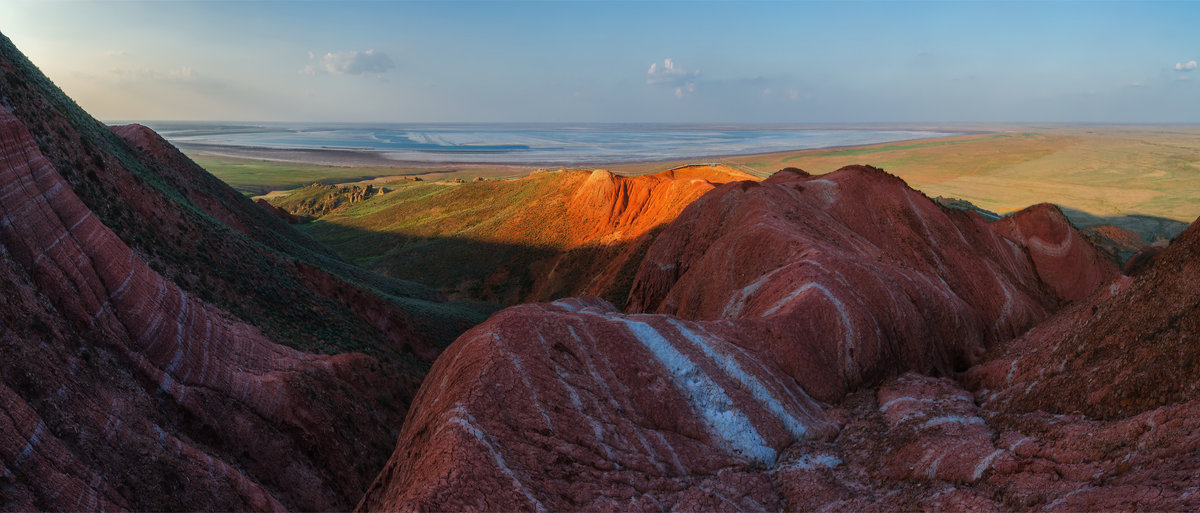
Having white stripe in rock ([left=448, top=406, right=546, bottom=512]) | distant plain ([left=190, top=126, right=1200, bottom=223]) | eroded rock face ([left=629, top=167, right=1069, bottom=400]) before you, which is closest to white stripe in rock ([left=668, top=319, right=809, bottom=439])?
eroded rock face ([left=629, top=167, right=1069, bottom=400])

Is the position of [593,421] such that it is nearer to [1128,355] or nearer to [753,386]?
[753,386]

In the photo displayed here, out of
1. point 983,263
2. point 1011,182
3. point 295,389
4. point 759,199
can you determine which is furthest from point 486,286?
point 1011,182

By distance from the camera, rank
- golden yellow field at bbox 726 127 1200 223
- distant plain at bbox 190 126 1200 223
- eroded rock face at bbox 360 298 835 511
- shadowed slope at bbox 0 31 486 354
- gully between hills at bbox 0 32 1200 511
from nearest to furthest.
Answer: gully between hills at bbox 0 32 1200 511
eroded rock face at bbox 360 298 835 511
shadowed slope at bbox 0 31 486 354
golden yellow field at bbox 726 127 1200 223
distant plain at bbox 190 126 1200 223

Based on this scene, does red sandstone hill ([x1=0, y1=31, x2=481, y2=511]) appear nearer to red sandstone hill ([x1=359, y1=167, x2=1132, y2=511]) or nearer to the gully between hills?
the gully between hills

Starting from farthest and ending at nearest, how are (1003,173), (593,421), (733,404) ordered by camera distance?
1. (1003,173)
2. (733,404)
3. (593,421)

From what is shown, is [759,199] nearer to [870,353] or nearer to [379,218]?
[870,353]

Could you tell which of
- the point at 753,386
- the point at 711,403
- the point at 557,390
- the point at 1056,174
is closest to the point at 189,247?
the point at 557,390

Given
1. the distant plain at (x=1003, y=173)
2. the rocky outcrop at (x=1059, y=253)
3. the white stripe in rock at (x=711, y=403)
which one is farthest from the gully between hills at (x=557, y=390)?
the distant plain at (x=1003, y=173)
